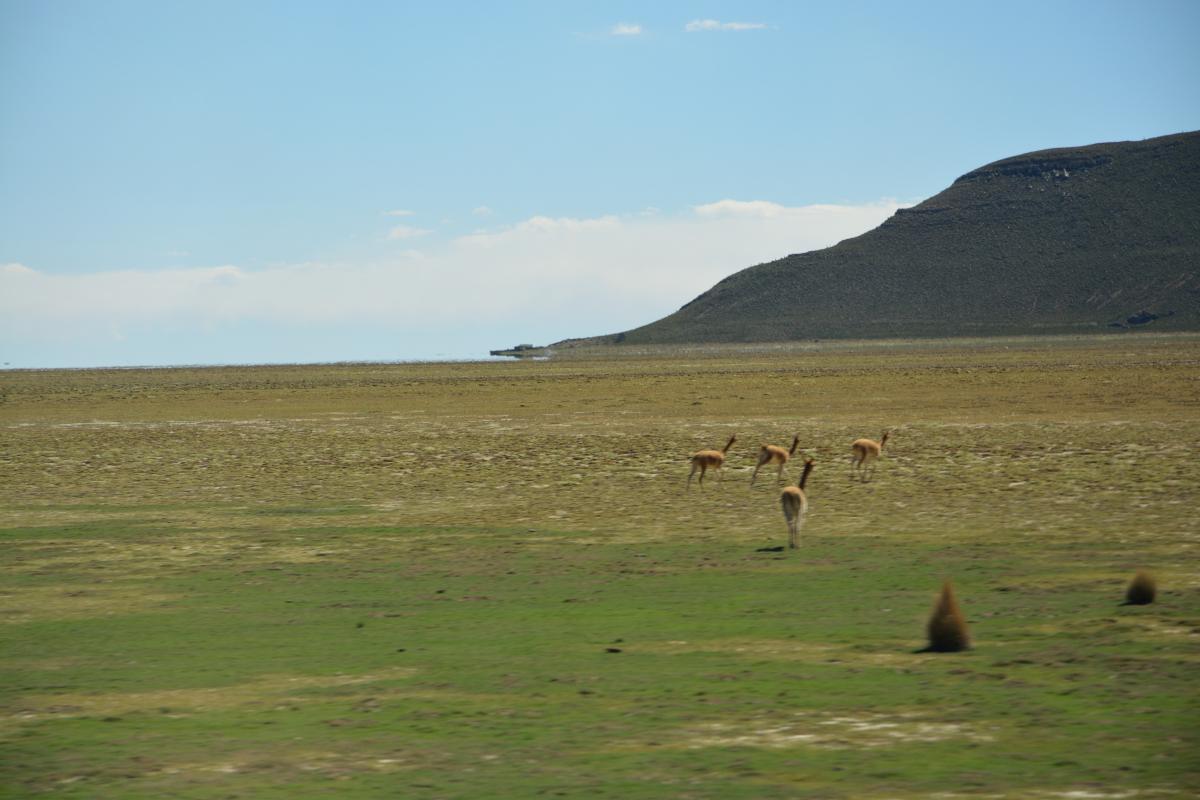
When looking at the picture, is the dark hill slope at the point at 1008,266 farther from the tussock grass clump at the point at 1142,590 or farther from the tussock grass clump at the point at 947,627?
the tussock grass clump at the point at 947,627

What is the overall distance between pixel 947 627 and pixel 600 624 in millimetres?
3303

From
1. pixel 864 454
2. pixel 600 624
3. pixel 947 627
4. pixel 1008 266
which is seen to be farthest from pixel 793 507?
pixel 1008 266

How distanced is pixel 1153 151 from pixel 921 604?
182766 mm

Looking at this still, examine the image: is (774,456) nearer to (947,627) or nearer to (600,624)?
(600,624)

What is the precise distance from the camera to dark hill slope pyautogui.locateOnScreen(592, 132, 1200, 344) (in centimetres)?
14975

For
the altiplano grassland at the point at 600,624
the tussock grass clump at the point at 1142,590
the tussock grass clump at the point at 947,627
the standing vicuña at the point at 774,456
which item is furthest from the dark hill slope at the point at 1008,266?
the tussock grass clump at the point at 947,627

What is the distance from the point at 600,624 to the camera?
11961 mm

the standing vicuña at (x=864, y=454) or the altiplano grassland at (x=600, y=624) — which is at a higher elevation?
the standing vicuña at (x=864, y=454)

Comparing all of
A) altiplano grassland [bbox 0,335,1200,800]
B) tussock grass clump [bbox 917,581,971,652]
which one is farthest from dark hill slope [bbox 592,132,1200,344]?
tussock grass clump [bbox 917,581,971,652]

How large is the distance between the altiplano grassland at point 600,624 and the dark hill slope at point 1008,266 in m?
126

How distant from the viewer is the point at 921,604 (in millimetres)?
12320

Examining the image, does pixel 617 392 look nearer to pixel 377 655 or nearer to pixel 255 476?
pixel 255 476

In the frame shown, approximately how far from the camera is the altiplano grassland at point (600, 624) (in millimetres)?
7801

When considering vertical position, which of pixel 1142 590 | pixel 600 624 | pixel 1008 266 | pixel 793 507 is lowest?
pixel 600 624
